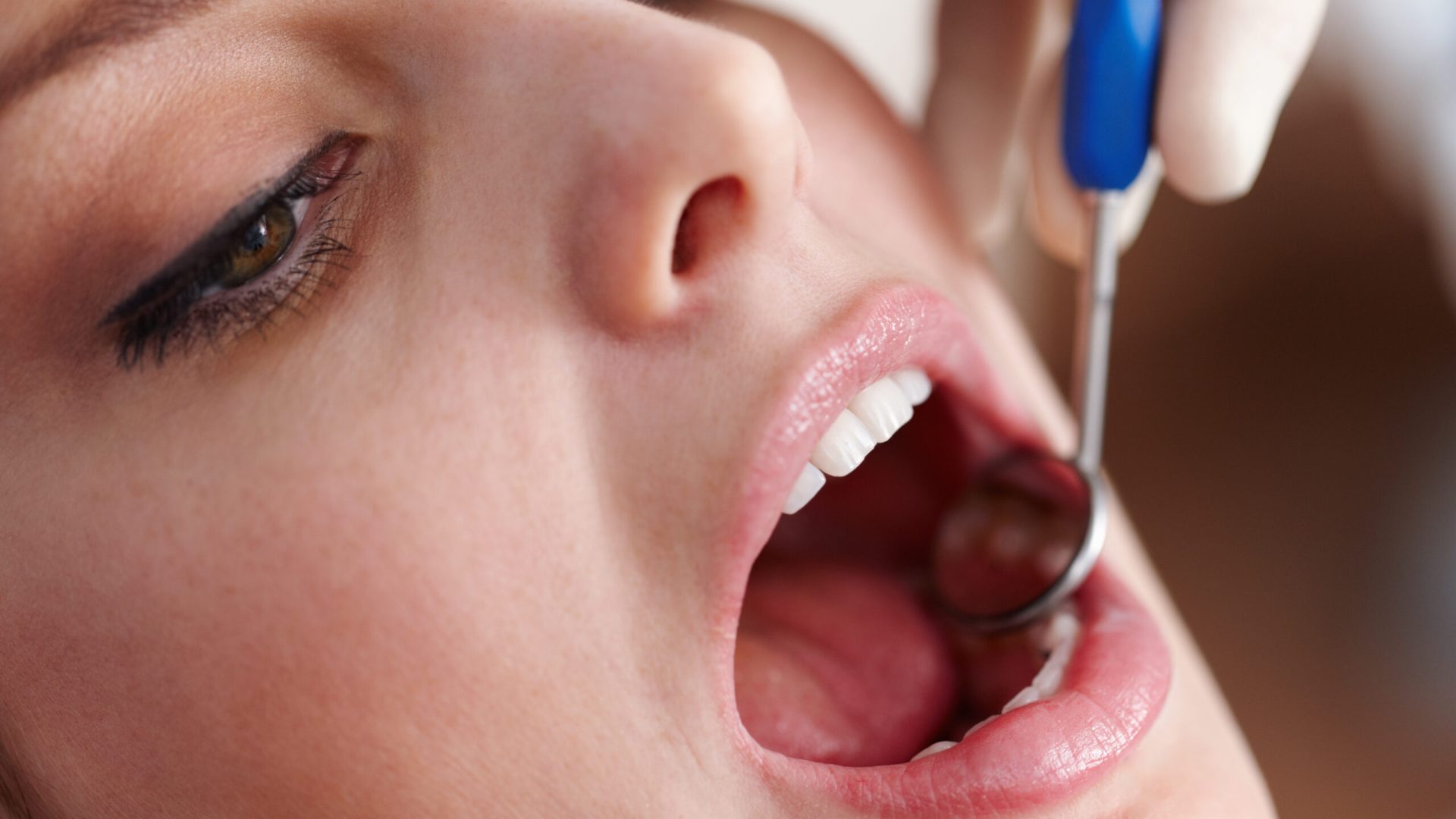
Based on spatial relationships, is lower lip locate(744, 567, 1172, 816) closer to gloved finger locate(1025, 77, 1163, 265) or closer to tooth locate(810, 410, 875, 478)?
tooth locate(810, 410, 875, 478)

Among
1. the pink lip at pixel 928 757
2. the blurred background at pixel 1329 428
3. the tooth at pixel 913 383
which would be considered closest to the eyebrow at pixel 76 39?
the pink lip at pixel 928 757

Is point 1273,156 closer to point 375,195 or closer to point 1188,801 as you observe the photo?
point 1188,801

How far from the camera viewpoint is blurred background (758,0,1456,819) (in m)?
1.49

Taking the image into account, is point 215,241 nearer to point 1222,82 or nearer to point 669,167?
point 669,167

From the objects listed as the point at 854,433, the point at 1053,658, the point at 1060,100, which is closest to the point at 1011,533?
the point at 1053,658

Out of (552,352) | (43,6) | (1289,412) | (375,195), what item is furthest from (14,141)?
(1289,412)

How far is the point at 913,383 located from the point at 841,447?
0.35ft

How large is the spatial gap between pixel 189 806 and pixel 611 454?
304 mm

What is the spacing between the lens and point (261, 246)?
0.66 metres

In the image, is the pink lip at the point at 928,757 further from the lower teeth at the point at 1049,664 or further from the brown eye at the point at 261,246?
the brown eye at the point at 261,246

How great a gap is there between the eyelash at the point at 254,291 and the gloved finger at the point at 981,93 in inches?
22.9

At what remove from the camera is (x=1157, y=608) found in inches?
36.1

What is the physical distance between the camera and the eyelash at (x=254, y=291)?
2.04 feet

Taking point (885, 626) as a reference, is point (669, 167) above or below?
above
